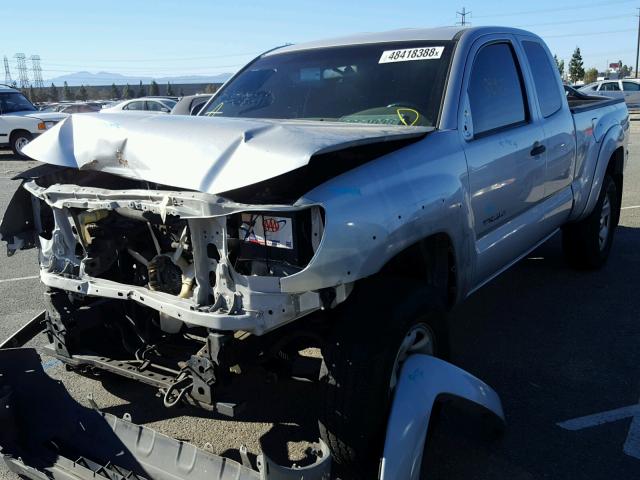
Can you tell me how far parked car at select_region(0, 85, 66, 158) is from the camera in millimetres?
17391

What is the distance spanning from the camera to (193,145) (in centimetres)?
269

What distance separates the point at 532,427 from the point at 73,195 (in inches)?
104

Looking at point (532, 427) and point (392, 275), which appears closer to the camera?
point (392, 275)

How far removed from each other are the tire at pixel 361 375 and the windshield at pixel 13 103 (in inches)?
710

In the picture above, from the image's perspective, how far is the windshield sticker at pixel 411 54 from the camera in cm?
380

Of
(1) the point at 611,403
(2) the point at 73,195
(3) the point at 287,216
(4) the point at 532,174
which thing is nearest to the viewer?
(3) the point at 287,216

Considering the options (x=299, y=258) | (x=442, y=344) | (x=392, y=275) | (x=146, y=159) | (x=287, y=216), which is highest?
(x=146, y=159)

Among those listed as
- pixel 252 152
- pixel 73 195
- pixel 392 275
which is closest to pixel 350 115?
pixel 392 275

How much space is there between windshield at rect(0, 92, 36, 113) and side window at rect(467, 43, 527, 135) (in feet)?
56.0

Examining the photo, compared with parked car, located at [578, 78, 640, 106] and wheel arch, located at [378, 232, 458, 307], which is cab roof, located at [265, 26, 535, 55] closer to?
wheel arch, located at [378, 232, 458, 307]

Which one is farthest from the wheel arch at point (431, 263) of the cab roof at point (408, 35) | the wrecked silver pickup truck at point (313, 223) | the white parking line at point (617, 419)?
the cab roof at point (408, 35)

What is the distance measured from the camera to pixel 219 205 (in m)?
2.50

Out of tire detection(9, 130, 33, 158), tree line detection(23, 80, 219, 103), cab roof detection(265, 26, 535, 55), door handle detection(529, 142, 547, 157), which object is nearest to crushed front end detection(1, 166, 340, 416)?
cab roof detection(265, 26, 535, 55)

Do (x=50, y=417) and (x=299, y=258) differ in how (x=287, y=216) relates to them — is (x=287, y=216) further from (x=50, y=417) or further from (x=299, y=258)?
(x=50, y=417)
